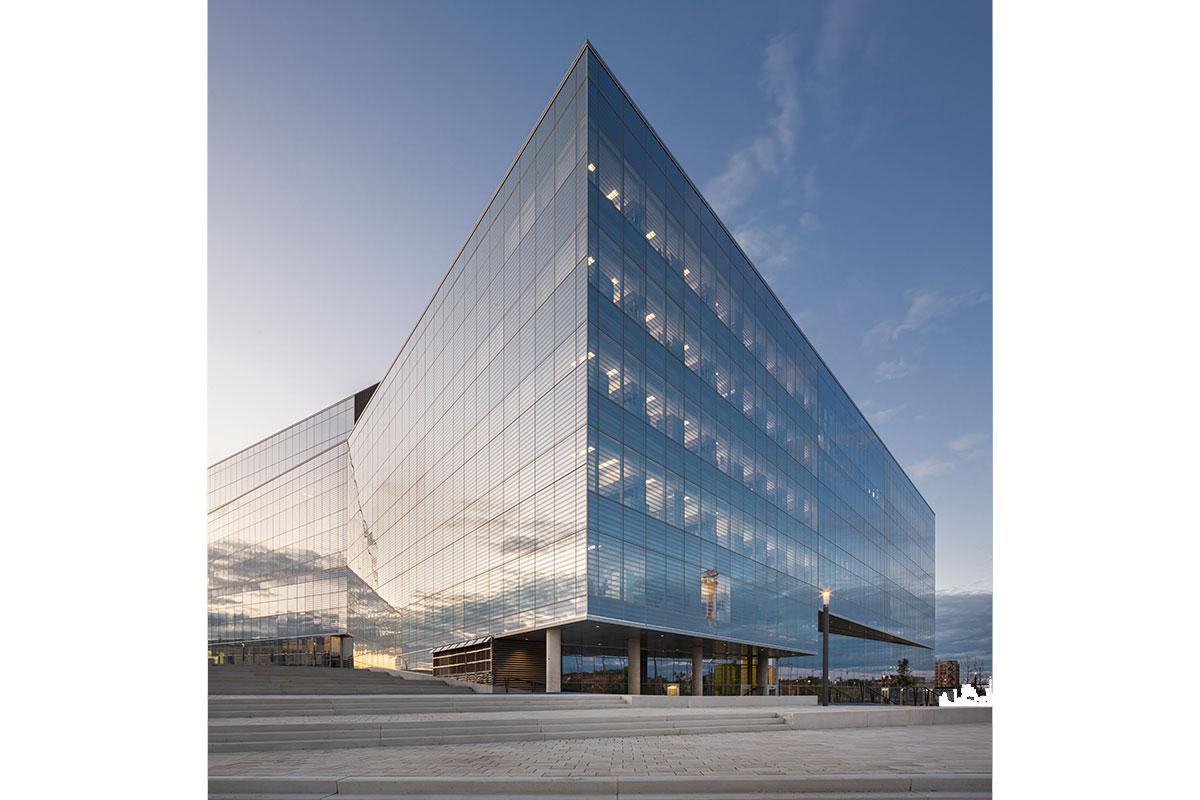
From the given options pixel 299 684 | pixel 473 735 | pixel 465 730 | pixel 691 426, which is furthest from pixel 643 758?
pixel 691 426

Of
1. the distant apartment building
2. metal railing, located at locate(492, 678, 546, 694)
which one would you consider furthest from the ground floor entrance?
the distant apartment building

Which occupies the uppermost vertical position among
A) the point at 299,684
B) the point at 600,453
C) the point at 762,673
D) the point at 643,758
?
the point at 600,453

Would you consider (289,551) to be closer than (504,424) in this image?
No

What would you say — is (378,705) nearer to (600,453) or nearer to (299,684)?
(299,684)

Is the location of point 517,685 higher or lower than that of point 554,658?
lower

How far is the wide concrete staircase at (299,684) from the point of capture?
25266mm

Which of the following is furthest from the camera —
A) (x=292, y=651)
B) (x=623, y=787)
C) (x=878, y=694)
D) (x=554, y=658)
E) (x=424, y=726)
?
(x=292, y=651)

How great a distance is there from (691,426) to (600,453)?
799 cm

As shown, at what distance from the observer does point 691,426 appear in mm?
33312

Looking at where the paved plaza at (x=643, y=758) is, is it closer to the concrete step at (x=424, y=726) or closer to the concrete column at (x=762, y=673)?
the concrete step at (x=424, y=726)

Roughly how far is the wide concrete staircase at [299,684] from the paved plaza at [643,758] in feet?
46.1

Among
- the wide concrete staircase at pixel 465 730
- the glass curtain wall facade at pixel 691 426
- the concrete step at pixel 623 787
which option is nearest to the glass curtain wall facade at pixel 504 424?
the glass curtain wall facade at pixel 691 426
